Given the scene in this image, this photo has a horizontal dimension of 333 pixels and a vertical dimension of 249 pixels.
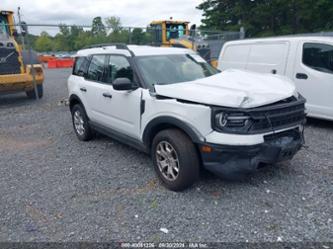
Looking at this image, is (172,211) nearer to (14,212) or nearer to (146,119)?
(146,119)

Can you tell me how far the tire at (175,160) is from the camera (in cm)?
311

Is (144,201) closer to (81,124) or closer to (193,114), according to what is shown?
(193,114)

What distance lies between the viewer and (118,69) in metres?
4.20

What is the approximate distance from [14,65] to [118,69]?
656 centimetres

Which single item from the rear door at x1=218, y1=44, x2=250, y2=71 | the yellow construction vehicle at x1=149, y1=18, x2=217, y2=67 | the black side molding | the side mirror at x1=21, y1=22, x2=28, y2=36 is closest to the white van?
the rear door at x1=218, y1=44, x2=250, y2=71

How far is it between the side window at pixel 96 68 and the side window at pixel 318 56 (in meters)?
4.20

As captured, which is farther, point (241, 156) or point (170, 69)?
point (170, 69)

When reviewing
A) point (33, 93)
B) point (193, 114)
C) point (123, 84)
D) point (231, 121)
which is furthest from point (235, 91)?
point (33, 93)

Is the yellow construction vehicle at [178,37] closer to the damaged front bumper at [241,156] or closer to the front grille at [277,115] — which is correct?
the front grille at [277,115]

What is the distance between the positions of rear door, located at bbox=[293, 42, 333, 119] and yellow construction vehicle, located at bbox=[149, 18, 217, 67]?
679 centimetres

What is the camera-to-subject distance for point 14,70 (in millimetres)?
9031

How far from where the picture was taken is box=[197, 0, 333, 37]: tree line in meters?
18.9

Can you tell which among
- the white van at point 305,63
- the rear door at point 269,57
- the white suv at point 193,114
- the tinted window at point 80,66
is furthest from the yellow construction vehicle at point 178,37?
the white suv at point 193,114

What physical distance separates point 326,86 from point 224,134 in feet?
12.5
